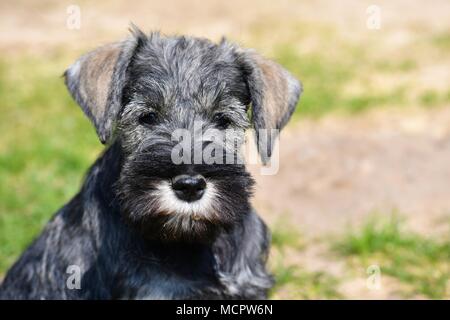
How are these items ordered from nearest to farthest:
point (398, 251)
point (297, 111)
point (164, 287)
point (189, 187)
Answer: point (189, 187) → point (164, 287) → point (398, 251) → point (297, 111)

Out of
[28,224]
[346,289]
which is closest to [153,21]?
[28,224]

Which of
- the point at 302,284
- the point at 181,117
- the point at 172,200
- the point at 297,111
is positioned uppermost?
the point at 297,111

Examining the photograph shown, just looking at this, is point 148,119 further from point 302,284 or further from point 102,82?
point 302,284

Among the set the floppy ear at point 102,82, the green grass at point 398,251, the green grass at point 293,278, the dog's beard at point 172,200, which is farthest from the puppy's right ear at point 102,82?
the green grass at point 398,251

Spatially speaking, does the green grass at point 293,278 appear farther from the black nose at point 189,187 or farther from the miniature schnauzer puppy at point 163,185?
the black nose at point 189,187

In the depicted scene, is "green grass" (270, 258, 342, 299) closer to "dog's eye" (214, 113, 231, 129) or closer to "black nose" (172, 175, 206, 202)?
"dog's eye" (214, 113, 231, 129)

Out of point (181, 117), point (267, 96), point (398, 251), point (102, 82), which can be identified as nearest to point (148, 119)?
point (181, 117)
